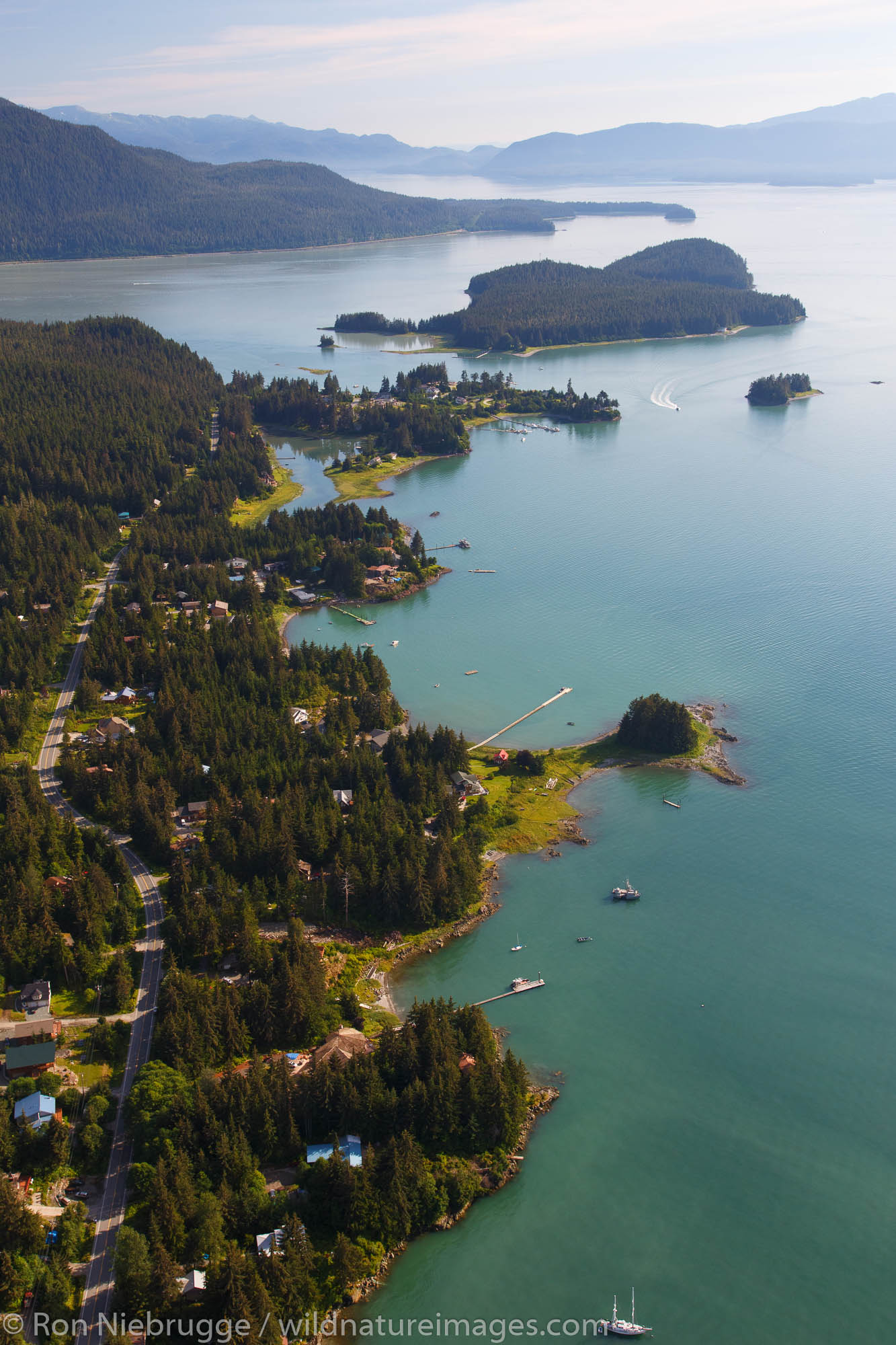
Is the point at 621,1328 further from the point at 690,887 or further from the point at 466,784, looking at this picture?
the point at 466,784

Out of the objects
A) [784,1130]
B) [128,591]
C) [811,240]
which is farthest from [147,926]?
[811,240]

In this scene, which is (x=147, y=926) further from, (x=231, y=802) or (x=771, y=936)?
(x=771, y=936)

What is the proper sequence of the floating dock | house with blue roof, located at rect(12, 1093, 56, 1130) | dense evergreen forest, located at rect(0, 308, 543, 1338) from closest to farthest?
1. dense evergreen forest, located at rect(0, 308, 543, 1338)
2. house with blue roof, located at rect(12, 1093, 56, 1130)
3. the floating dock

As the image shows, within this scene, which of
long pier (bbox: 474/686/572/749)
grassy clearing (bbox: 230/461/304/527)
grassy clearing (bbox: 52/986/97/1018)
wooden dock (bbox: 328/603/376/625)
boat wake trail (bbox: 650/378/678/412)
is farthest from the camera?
boat wake trail (bbox: 650/378/678/412)

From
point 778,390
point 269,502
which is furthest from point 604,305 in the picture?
point 269,502

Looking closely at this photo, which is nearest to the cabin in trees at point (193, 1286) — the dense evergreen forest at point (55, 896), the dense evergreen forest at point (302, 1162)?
the dense evergreen forest at point (302, 1162)

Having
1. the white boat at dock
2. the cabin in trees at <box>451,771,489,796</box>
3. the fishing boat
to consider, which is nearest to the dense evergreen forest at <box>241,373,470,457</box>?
the cabin in trees at <box>451,771,489,796</box>

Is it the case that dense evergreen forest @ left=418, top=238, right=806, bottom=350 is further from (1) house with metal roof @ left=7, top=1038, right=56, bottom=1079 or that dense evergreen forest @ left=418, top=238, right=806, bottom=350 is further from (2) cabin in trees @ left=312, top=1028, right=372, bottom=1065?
(1) house with metal roof @ left=7, top=1038, right=56, bottom=1079
